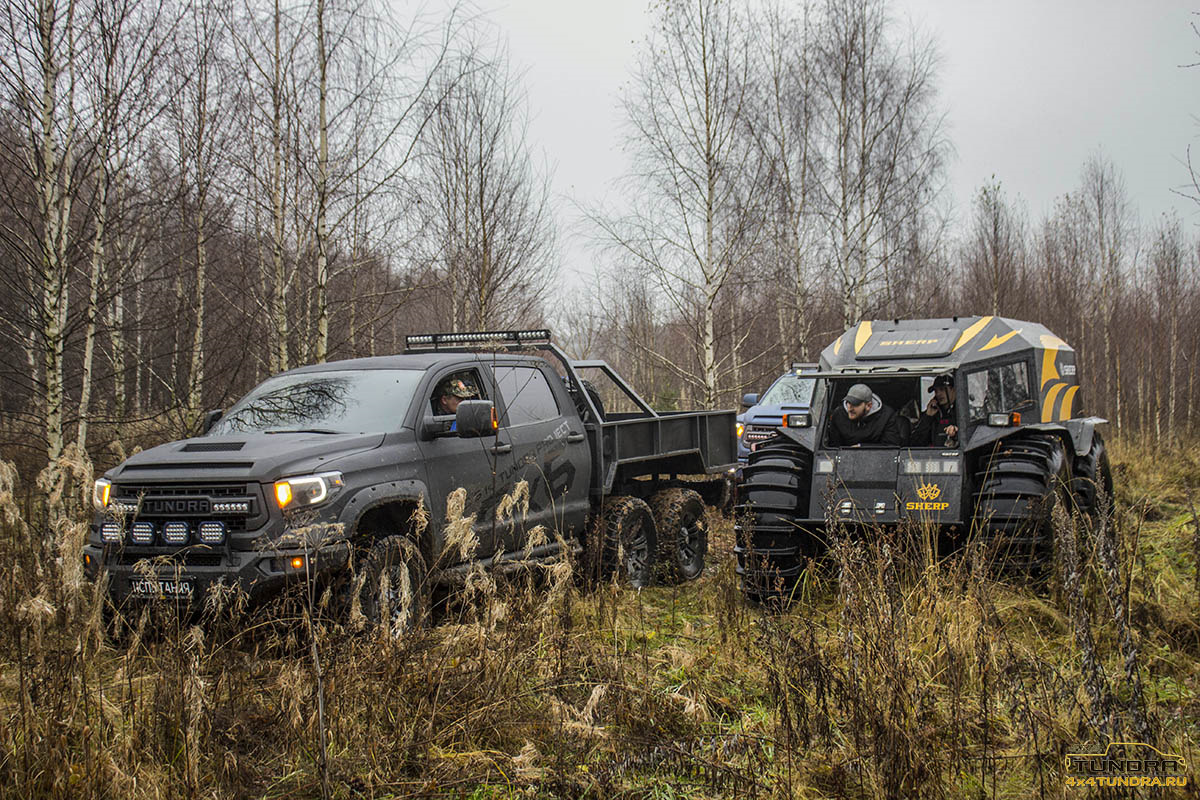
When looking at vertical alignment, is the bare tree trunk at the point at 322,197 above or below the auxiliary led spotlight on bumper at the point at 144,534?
above

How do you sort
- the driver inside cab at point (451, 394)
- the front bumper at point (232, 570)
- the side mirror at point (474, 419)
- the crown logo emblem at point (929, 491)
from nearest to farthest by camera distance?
the front bumper at point (232, 570) → the side mirror at point (474, 419) → the crown logo emblem at point (929, 491) → the driver inside cab at point (451, 394)

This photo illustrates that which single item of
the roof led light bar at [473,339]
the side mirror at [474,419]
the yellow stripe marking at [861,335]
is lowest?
the side mirror at [474,419]

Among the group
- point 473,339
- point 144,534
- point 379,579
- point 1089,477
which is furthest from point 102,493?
point 1089,477

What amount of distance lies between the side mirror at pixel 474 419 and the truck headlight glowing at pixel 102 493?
203cm

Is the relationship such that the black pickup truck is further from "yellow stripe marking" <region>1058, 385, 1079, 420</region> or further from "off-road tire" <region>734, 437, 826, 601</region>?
"yellow stripe marking" <region>1058, 385, 1079, 420</region>

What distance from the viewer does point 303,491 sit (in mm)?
5020

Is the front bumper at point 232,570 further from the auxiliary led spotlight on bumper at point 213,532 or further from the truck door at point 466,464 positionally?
the truck door at point 466,464

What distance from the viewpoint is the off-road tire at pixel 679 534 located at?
25.9 feet

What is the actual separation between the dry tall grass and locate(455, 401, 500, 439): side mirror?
51.2 inches

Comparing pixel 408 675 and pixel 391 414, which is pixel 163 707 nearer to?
pixel 408 675

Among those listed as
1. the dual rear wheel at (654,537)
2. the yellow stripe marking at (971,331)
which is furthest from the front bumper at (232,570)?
the yellow stripe marking at (971,331)

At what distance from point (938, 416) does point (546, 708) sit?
4.22m

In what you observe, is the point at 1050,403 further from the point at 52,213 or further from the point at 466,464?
the point at 52,213

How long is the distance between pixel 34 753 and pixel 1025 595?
212 inches
